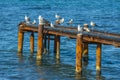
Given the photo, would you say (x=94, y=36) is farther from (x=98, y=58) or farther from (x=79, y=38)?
(x=98, y=58)

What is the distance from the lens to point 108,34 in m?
45.7

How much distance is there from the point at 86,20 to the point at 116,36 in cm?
4380

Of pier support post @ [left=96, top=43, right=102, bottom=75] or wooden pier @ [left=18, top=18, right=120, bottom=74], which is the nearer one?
wooden pier @ [left=18, top=18, right=120, bottom=74]

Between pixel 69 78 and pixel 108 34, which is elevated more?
pixel 108 34

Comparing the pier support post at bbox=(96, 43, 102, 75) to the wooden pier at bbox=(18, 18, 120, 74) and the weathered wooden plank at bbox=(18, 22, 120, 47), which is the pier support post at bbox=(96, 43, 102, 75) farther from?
the weathered wooden plank at bbox=(18, 22, 120, 47)

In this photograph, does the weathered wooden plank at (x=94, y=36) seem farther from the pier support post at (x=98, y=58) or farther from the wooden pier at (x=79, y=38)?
the pier support post at (x=98, y=58)

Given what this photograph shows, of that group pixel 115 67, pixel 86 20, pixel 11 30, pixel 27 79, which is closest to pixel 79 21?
pixel 86 20

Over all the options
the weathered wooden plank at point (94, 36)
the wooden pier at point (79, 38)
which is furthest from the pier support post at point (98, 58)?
the weathered wooden plank at point (94, 36)

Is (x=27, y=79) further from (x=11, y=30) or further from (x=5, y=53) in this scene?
(x=11, y=30)

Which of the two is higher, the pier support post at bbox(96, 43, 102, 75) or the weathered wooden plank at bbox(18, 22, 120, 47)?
the weathered wooden plank at bbox(18, 22, 120, 47)

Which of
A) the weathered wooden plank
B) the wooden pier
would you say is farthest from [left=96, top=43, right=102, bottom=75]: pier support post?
the weathered wooden plank

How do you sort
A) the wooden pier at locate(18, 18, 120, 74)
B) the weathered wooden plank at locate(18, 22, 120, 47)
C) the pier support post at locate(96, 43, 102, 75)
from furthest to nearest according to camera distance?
the pier support post at locate(96, 43, 102, 75) → the wooden pier at locate(18, 18, 120, 74) → the weathered wooden plank at locate(18, 22, 120, 47)

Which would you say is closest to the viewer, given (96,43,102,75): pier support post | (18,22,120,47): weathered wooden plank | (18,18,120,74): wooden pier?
(18,22,120,47): weathered wooden plank

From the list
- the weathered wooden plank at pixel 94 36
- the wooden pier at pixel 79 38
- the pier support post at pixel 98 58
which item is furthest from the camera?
the pier support post at pixel 98 58
